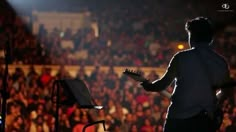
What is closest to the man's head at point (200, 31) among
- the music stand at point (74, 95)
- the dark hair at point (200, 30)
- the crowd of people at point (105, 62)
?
the dark hair at point (200, 30)

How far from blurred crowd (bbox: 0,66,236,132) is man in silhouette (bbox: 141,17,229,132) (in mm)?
6861

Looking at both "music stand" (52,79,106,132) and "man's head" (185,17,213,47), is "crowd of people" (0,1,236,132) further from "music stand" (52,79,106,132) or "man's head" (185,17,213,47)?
"man's head" (185,17,213,47)

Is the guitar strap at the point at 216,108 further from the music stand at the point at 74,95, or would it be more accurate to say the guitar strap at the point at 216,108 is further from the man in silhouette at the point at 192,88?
the music stand at the point at 74,95

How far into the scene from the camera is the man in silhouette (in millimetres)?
3160

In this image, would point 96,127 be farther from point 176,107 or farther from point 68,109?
point 176,107

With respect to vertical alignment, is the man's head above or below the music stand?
above

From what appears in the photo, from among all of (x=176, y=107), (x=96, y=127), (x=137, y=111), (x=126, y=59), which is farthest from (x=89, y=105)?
(x=126, y=59)

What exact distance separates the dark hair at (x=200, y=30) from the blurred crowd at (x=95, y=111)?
686 cm

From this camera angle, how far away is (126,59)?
14602 mm

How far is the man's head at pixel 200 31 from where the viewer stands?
3.30 meters

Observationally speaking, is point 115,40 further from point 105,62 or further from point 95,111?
point 95,111

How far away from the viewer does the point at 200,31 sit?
3311 millimetres

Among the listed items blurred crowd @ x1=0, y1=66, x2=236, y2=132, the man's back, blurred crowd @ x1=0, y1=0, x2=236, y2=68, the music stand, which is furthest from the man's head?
blurred crowd @ x1=0, y1=0, x2=236, y2=68

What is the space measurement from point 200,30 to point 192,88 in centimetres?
43
